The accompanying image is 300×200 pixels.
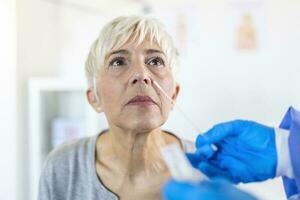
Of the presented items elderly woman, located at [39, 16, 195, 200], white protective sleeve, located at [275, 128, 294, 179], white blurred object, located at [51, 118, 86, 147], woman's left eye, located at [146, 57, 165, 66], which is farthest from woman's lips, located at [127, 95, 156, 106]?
white blurred object, located at [51, 118, 86, 147]

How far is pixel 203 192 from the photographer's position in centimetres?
53

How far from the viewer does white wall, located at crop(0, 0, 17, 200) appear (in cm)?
152

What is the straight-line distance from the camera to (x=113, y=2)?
1.67m

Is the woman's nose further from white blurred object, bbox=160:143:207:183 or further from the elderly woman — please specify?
white blurred object, bbox=160:143:207:183

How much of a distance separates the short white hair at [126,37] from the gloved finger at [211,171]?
1.26ft

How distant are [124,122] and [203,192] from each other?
0.52 metres

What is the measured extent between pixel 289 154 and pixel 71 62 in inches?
47.3

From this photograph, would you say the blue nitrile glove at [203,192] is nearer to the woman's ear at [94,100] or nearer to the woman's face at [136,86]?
the woman's face at [136,86]

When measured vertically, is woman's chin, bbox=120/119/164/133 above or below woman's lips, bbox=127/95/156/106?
below

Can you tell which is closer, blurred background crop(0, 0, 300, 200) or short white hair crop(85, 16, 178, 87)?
short white hair crop(85, 16, 178, 87)

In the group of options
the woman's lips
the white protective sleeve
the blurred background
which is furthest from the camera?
the blurred background

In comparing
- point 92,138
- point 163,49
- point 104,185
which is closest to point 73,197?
point 104,185

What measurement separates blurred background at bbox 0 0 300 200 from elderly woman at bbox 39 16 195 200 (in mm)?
362

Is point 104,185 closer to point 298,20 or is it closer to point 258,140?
point 258,140
